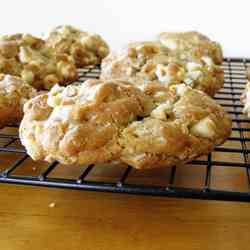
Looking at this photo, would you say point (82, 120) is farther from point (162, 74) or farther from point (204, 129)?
point (162, 74)

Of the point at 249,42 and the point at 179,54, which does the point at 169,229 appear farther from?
the point at 249,42

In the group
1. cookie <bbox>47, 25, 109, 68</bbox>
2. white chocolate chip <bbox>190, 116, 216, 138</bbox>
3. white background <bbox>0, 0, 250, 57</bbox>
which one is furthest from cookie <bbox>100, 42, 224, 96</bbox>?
white background <bbox>0, 0, 250, 57</bbox>

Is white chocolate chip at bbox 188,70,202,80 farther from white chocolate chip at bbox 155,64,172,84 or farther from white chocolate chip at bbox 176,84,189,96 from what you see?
white chocolate chip at bbox 176,84,189,96

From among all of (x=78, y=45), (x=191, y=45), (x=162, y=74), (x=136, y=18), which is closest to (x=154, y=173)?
(x=162, y=74)

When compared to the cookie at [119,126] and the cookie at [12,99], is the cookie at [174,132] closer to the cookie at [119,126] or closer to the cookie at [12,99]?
the cookie at [119,126]

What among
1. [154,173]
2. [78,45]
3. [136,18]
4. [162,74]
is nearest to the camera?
[154,173]

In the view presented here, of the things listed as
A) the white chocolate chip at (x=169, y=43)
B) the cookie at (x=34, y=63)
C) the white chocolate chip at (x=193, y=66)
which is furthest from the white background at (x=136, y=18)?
the white chocolate chip at (x=193, y=66)
